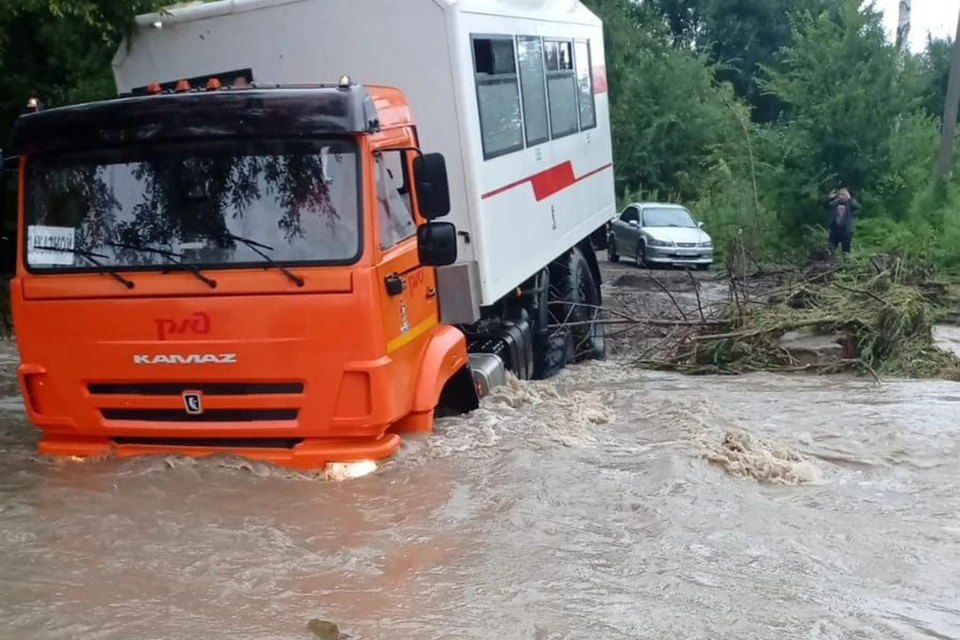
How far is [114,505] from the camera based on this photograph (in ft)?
19.4

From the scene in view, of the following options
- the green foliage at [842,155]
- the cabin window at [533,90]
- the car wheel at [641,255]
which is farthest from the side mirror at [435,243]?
the car wheel at [641,255]

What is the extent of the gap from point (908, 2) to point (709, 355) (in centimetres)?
2208

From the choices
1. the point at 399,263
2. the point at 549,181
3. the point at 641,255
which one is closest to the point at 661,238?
the point at 641,255

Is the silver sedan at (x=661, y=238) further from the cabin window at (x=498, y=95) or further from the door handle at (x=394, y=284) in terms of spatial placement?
the door handle at (x=394, y=284)

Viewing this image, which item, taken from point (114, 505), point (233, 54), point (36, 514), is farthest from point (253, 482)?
point (233, 54)

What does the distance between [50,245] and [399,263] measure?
1.87m

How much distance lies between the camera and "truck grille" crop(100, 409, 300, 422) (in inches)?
244

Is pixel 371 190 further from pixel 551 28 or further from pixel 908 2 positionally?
pixel 908 2

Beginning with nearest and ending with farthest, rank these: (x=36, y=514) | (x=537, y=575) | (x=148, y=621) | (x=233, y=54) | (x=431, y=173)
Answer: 1. (x=148, y=621)
2. (x=537, y=575)
3. (x=36, y=514)
4. (x=431, y=173)
5. (x=233, y=54)

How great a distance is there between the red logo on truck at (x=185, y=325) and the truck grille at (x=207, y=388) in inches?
10.9

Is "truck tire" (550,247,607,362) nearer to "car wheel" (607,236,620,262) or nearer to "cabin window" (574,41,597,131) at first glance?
"cabin window" (574,41,597,131)

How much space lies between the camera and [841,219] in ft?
72.7

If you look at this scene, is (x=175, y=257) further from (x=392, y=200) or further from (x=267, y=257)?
(x=392, y=200)

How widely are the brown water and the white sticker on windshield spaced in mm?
1119
